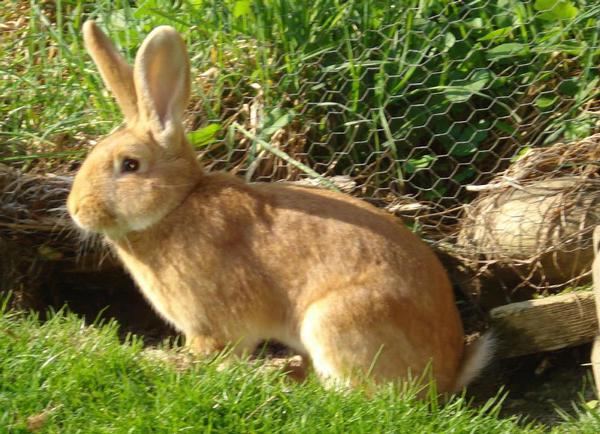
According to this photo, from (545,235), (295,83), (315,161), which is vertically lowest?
(545,235)

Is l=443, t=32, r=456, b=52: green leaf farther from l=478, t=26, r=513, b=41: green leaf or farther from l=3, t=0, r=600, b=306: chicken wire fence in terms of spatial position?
l=478, t=26, r=513, b=41: green leaf

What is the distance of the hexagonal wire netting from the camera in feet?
16.4

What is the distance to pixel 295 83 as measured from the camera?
516 centimetres

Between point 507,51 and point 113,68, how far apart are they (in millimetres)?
1794

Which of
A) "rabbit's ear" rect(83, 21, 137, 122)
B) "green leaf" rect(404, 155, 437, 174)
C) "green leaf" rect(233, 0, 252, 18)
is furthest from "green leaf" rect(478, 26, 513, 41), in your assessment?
"rabbit's ear" rect(83, 21, 137, 122)

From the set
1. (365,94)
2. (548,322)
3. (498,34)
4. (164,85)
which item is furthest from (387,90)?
(548,322)

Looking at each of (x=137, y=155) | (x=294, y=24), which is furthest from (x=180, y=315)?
(x=294, y=24)

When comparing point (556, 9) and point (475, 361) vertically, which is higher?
point (556, 9)

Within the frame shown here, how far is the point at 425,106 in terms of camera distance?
5105 millimetres

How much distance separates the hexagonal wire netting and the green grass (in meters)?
1.37

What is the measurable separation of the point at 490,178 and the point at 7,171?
2.26 m

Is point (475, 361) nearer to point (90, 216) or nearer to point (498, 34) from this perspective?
point (498, 34)

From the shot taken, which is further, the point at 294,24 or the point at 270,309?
the point at 294,24

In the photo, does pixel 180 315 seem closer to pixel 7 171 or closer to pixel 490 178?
pixel 7 171
